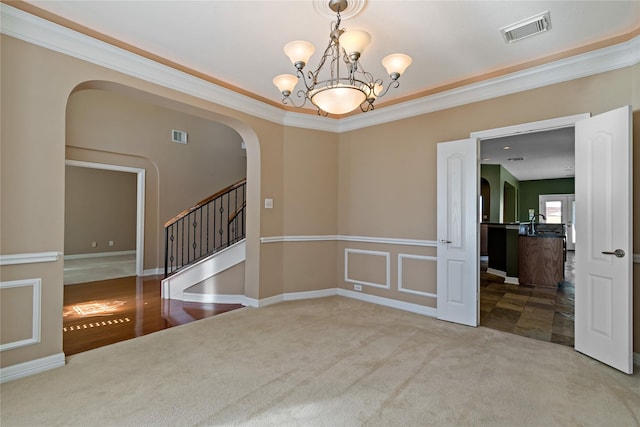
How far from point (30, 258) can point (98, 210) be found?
7.90m

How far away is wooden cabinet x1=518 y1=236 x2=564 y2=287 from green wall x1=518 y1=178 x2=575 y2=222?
25.4 feet

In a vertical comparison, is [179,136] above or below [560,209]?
above

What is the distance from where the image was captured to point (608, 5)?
7.72 feet

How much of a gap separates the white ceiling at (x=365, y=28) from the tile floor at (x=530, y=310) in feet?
9.67

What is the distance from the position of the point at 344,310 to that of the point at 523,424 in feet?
7.93

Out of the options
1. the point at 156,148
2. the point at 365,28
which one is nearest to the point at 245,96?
the point at 365,28

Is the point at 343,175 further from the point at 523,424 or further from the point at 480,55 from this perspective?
the point at 523,424

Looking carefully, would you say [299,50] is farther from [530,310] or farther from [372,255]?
[530,310]

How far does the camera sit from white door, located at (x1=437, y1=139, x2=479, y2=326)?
11.6 ft

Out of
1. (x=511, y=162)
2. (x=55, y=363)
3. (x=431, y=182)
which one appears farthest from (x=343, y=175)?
(x=511, y=162)

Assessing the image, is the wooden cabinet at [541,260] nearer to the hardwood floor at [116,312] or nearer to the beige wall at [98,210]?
the hardwood floor at [116,312]

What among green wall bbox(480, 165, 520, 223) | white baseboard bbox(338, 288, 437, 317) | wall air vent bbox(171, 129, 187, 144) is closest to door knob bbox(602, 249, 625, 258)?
white baseboard bbox(338, 288, 437, 317)

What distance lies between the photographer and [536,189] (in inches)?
481

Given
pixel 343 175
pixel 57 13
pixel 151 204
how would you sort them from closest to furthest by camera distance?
pixel 57 13 → pixel 343 175 → pixel 151 204
